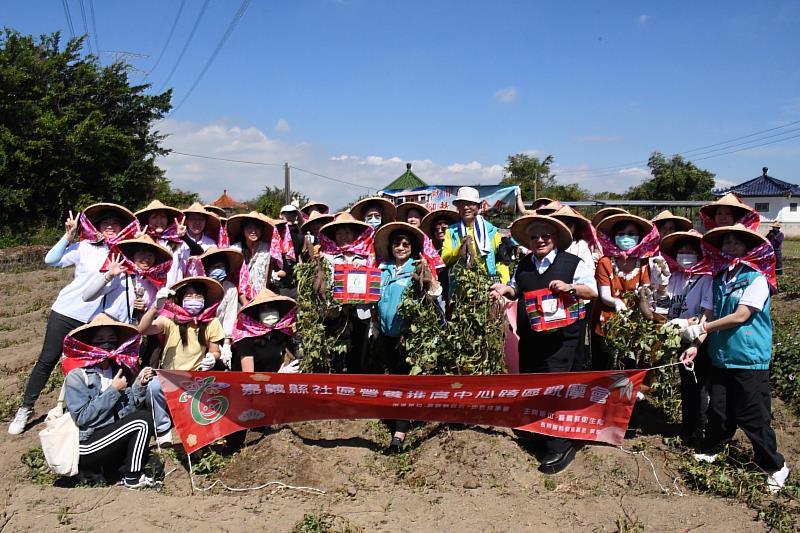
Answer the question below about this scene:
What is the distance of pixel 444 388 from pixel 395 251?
4.16ft

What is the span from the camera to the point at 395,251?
5.09m

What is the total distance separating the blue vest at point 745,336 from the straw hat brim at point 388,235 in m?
2.44

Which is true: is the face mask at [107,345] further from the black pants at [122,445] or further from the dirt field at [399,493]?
the dirt field at [399,493]

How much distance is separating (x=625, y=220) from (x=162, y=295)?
4.07 metres

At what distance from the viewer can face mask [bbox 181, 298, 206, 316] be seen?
4984 mm

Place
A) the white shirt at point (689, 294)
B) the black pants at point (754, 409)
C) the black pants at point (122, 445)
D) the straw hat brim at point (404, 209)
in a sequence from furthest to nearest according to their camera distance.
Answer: the straw hat brim at point (404, 209)
the white shirt at point (689, 294)
the black pants at point (122, 445)
the black pants at point (754, 409)

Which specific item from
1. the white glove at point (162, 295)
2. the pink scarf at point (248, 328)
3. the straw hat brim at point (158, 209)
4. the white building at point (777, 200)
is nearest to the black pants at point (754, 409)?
the pink scarf at point (248, 328)

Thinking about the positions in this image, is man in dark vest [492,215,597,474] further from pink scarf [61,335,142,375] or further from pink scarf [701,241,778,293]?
pink scarf [61,335,142,375]

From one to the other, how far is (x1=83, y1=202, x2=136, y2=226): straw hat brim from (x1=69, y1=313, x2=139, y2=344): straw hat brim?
1.42 meters

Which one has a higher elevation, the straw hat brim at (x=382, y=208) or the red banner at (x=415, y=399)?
the straw hat brim at (x=382, y=208)

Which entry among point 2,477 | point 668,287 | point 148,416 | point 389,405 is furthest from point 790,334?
point 2,477

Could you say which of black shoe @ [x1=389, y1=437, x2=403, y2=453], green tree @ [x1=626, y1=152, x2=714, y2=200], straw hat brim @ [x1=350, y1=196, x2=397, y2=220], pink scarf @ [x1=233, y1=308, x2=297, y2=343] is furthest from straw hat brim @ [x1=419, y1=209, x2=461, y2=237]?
green tree @ [x1=626, y1=152, x2=714, y2=200]

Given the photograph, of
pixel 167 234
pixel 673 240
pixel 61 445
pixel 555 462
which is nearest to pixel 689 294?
pixel 673 240

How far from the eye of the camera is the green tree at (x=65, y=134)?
22906 millimetres
